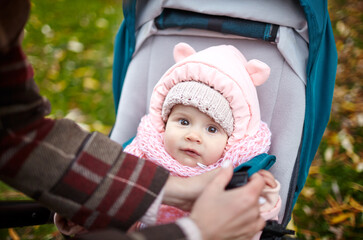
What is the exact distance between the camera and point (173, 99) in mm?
1106

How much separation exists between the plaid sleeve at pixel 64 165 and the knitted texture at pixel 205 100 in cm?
32

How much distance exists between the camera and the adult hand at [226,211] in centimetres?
70

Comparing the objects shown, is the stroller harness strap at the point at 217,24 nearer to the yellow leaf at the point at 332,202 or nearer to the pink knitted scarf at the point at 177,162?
the pink knitted scarf at the point at 177,162

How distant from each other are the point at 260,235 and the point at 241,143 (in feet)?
0.99

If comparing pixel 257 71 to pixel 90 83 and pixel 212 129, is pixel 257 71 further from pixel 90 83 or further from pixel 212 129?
pixel 90 83

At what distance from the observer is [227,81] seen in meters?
1.07

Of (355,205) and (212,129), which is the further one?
(355,205)

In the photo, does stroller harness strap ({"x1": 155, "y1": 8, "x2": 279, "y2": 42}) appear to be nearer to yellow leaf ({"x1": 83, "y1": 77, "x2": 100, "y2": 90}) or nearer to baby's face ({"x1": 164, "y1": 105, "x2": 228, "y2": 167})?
baby's face ({"x1": 164, "y1": 105, "x2": 228, "y2": 167})

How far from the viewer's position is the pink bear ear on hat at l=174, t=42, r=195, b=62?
118 centimetres

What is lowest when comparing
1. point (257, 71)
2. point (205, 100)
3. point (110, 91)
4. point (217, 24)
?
point (110, 91)

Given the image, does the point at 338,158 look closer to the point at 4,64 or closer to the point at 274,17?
the point at 274,17

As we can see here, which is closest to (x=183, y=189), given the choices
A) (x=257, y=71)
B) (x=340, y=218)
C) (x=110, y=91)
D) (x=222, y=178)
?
(x=222, y=178)

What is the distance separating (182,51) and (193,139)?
354mm

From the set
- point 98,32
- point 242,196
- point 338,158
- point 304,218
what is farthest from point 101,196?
point 98,32
